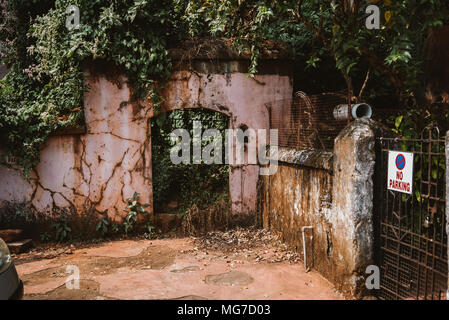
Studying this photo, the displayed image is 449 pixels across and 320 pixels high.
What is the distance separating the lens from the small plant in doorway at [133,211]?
6.83 m

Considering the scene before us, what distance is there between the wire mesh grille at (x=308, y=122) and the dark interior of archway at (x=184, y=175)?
1.58m

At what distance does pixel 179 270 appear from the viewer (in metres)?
5.22

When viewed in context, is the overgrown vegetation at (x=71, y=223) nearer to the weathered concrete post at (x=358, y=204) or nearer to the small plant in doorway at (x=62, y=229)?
the small plant in doorway at (x=62, y=229)

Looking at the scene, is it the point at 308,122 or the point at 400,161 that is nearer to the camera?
the point at 400,161

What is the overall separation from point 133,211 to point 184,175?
1492 mm

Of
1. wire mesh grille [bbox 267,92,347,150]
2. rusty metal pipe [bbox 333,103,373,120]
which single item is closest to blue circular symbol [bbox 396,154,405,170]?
rusty metal pipe [bbox 333,103,373,120]

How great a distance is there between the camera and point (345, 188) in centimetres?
413

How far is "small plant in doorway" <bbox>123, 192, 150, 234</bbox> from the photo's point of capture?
6832 mm

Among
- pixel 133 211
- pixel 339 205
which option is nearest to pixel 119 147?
pixel 133 211

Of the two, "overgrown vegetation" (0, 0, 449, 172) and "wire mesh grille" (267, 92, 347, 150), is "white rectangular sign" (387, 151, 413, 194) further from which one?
"overgrown vegetation" (0, 0, 449, 172)

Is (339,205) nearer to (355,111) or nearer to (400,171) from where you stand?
(400,171)

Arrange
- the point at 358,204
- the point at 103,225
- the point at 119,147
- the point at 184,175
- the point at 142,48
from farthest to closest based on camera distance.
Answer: the point at 184,175, the point at 119,147, the point at 103,225, the point at 142,48, the point at 358,204

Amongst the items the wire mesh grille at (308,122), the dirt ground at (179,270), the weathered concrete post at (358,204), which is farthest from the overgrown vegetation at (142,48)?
the dirt ground at (179,270)

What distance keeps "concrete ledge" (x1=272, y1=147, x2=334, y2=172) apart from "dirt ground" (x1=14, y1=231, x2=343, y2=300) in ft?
4.76
